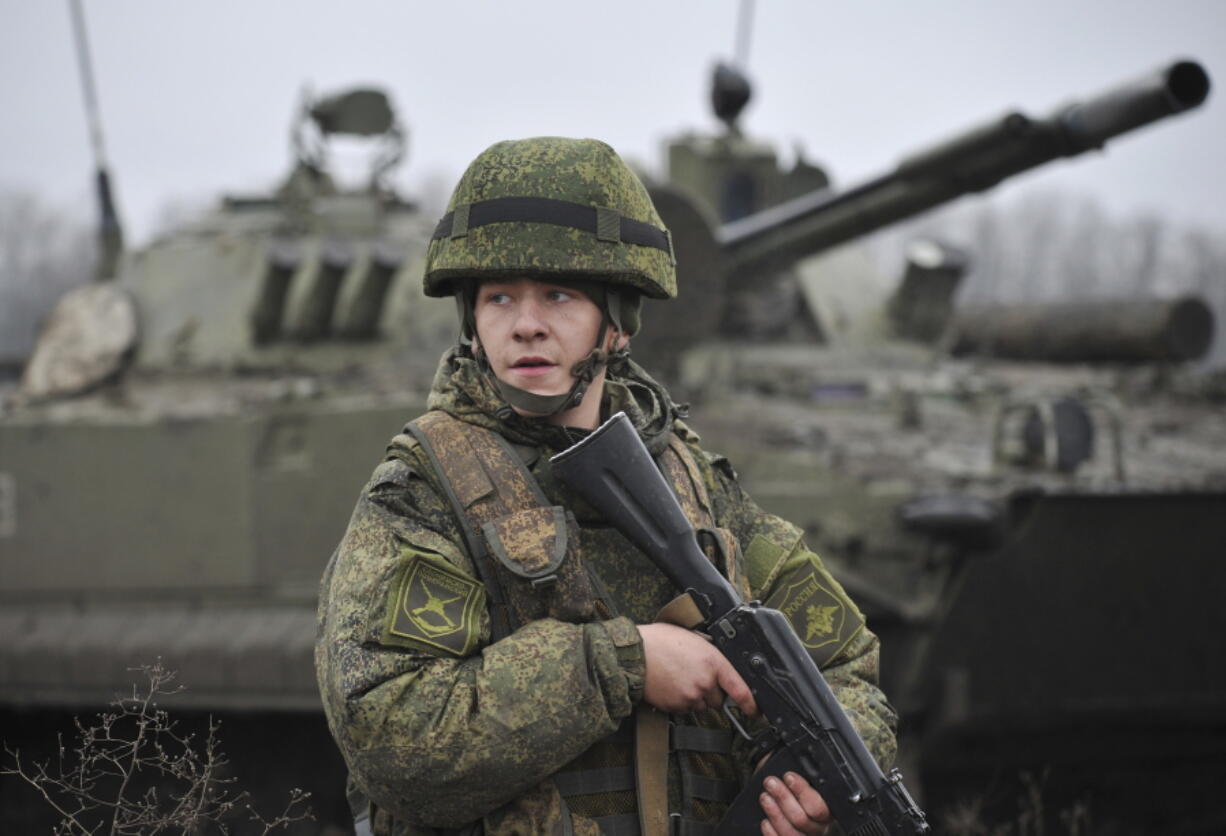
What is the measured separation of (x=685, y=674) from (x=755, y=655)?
0.33 ft

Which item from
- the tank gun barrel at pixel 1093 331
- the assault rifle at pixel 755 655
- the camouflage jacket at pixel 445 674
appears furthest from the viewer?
the tank gun barrel at pixel 1093 331

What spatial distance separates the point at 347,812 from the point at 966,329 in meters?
5.34

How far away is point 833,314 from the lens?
23.6 ft

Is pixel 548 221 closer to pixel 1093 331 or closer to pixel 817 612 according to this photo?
pixel 817 612

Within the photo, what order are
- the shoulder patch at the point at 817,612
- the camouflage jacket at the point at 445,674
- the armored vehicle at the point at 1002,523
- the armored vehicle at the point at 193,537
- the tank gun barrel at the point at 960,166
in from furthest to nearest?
the armored vehicle at the point at 193,537 < the armored vehicle at the point at 1002,523 < the tank gun barrel at the point at 960,166 < the shoulder patch at the point at 817,612 < the camouflage jacket at the point at 445,674

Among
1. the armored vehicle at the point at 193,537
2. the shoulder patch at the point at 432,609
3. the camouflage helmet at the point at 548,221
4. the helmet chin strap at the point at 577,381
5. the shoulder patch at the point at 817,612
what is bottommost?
the armored vehicle at the point at 193,537

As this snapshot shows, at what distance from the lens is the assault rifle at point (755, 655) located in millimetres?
1741

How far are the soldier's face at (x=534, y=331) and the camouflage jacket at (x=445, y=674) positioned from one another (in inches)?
2.6

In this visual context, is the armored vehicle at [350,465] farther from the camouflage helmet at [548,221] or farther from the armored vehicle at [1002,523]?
the camouflage helmet at [548,221]

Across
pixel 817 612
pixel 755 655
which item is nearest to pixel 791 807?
pixel 755 655

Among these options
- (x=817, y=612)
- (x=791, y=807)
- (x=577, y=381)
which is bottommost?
(x=791, y=807)

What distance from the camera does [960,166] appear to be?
543cm

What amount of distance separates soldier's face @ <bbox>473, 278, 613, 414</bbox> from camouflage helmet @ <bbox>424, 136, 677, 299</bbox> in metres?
0.03

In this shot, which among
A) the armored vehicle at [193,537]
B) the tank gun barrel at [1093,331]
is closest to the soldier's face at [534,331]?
the armored vehicle at [193,537]
